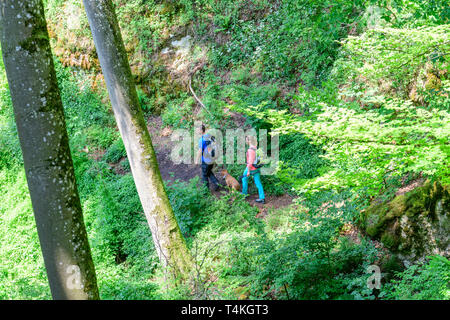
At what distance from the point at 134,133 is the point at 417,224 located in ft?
16.4

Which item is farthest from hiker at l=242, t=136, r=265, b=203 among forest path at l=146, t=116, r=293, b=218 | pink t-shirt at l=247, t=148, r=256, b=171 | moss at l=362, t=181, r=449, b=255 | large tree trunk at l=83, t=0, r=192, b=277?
moss at l=362, t=181, r=449, b=255

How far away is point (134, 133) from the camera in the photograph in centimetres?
642

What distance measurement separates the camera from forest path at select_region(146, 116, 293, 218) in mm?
9422

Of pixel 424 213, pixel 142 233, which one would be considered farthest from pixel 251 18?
pixel 424 213

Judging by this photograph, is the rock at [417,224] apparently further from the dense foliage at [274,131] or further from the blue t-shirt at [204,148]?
the blue t-shirt at [204,148]

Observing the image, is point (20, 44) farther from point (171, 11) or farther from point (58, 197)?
point (171, 11)

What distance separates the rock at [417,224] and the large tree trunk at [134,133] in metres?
3.52

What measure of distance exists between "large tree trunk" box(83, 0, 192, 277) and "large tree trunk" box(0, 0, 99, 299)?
265 centimetres

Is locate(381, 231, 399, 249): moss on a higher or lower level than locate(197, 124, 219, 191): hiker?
lower

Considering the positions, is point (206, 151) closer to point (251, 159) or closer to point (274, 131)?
point (251, 159)

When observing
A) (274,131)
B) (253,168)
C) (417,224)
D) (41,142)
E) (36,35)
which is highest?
(36,35)

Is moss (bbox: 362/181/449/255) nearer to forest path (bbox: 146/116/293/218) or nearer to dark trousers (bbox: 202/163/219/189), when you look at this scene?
forest path (bbox: 146/116/293/218)

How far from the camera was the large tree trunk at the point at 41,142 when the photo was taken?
3.64 meters

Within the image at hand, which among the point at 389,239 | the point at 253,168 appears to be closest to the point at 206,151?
the point at 253,168
